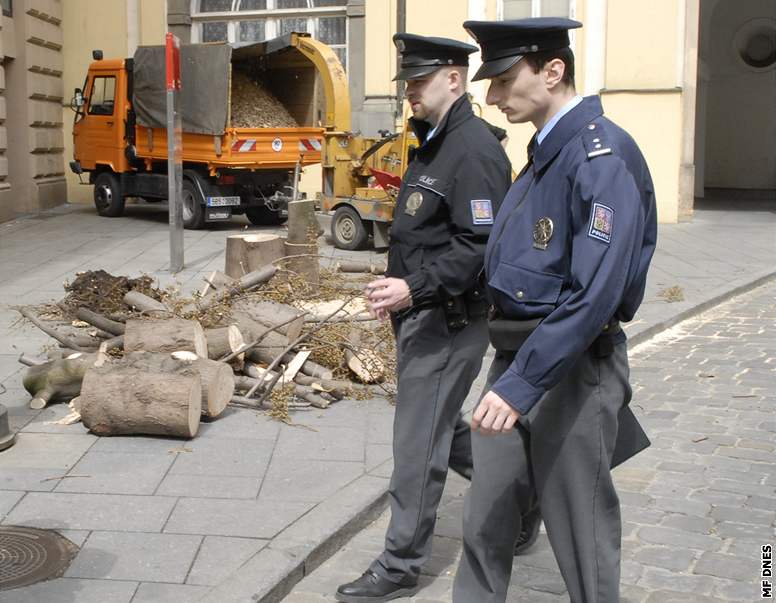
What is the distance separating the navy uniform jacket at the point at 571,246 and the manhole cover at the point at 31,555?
6.93 ft

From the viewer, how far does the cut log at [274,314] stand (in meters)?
7.06

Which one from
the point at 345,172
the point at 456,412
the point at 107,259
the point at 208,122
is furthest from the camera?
the point at 208,122

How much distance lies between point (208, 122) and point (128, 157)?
214cm

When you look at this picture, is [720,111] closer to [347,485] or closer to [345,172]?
[345,172]

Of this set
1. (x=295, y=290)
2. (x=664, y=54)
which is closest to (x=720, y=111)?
(x=664, y=54)

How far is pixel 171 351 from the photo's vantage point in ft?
21.2

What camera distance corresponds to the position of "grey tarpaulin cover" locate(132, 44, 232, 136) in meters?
16.0

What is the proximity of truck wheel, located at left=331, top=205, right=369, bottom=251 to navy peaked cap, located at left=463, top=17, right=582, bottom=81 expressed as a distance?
11213 millimetres

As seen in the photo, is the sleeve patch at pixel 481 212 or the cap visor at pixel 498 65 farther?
the sleeve patch at pixel 481 212

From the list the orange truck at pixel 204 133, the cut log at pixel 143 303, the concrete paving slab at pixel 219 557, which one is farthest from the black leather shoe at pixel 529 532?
the orange truck at pixel 204 133

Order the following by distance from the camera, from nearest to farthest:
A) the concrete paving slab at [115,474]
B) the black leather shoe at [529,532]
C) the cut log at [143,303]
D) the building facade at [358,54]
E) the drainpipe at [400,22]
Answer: the black leather shoe at [529,532]
the concrete paving slab at [115,474]
the cut log at [143,303]
the building facade at [358,54]
the drainpipe at [400,22]

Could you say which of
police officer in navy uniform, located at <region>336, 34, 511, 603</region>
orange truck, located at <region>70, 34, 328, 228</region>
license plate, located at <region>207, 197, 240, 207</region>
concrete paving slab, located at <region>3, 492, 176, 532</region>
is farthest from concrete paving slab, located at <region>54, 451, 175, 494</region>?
license plate, located at <region>207, 197, 240, 207</region>

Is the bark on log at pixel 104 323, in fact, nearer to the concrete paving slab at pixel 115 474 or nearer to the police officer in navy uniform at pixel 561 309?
the concrete paving slab at pixel 115 474

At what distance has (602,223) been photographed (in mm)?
2766
